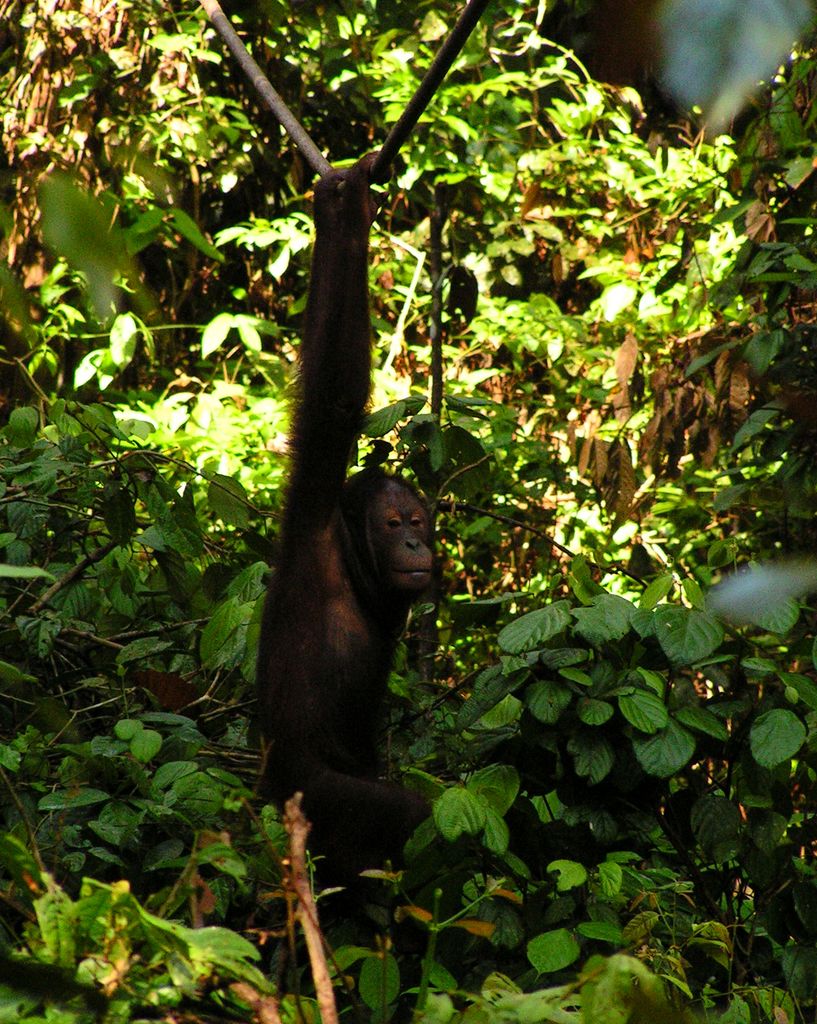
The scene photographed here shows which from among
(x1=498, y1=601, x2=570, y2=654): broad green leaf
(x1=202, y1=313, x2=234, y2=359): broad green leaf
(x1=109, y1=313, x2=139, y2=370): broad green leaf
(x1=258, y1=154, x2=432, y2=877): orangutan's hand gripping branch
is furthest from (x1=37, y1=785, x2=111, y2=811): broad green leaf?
(x1=202, y1=313, x2=234, y2=359): broad green leaf

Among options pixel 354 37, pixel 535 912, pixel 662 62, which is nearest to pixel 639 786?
pixel 535 912

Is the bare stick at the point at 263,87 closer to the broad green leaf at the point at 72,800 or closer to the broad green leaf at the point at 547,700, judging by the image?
the broad green leaf at the point at 547,700

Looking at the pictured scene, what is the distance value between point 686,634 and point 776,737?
12.3 inches

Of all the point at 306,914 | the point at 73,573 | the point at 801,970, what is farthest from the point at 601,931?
the point at 73,573

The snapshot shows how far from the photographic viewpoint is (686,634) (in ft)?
9.80

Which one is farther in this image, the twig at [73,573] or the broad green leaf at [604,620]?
the twig at [73,573]

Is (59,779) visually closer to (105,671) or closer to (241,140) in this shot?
(105,671)

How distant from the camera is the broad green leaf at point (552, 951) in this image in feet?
8.38

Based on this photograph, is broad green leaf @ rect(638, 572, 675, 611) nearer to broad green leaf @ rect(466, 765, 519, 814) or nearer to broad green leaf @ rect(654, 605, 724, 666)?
broad green leaf @ rect(654, 605, 724, 666)

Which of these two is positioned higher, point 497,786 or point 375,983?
point 497,786

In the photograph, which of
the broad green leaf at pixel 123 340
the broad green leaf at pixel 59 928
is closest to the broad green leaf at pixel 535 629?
the broad green leaf at pixel 59 928

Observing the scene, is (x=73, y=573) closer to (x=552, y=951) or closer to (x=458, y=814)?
(x=458, y=814)

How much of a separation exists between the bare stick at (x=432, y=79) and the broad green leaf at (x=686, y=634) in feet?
4.21

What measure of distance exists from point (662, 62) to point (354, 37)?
23.1ft
